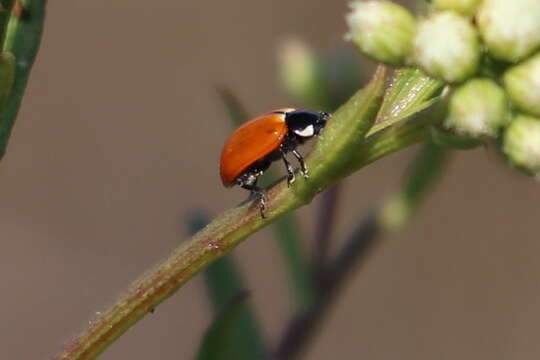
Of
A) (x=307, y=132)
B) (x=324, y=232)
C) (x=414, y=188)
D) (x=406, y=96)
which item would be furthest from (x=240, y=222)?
(x=414, y=188)

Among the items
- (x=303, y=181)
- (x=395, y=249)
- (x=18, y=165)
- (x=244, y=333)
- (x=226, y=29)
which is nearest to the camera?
(x=303, y=181)

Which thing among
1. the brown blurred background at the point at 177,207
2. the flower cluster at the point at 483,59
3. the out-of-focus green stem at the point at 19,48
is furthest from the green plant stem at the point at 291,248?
the brown blurred background at the point at 177,207

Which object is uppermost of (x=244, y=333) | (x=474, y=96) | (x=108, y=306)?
(x=474, y=96)

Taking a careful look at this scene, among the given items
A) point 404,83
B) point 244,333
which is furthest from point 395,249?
point 404,83

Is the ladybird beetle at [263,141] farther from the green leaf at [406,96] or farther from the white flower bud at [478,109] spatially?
the white flower bud at [478,109]

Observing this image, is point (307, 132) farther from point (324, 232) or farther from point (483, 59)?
point (483, 59)

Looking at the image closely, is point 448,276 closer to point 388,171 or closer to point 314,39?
point 388,171

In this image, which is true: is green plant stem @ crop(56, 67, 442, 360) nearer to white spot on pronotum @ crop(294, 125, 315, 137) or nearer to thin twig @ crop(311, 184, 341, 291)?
white spot on pronotum @ crop(294, 125, 315, 137)
